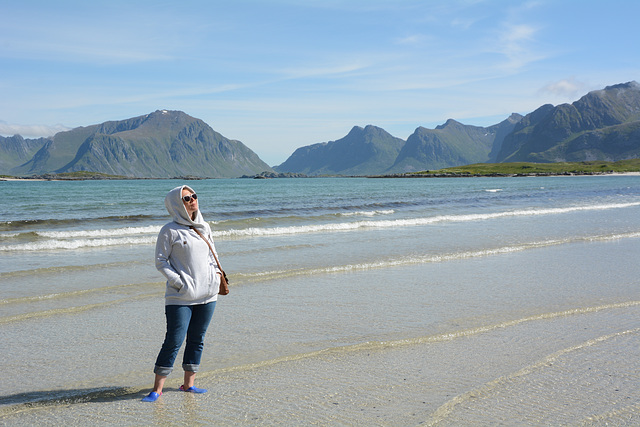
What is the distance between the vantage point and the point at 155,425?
5277 mm

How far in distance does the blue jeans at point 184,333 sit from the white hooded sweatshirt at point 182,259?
0.36 feet

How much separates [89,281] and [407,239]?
12.0 metres

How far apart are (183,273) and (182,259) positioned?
15 centimetres

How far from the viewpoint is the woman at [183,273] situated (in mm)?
5699

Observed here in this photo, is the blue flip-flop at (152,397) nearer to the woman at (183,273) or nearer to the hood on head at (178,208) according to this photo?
the woman at (183,273)

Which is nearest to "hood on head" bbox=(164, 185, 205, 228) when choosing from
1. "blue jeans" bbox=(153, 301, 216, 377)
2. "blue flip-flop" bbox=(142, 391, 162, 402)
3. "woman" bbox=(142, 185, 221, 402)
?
"woman" bbox=(142, 185, 221, 402)

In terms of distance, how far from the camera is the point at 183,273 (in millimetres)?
5711

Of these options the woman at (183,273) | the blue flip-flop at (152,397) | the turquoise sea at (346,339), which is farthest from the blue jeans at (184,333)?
the turquoise sea at (346,339)

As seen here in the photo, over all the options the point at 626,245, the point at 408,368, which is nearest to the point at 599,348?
the point at 408,368

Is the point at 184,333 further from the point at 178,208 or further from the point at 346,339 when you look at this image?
the point at 346,339

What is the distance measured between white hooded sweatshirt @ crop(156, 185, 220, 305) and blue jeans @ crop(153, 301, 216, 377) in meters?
0.11

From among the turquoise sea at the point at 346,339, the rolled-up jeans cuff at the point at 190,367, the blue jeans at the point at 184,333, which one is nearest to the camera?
the turquoise sea at the point at 346,339

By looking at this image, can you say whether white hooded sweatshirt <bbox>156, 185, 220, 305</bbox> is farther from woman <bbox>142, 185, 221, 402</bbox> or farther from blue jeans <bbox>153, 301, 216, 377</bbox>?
blue jeans <bbox>153, 301, 216, 377</bbox>

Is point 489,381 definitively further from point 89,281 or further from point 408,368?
point 89,281
